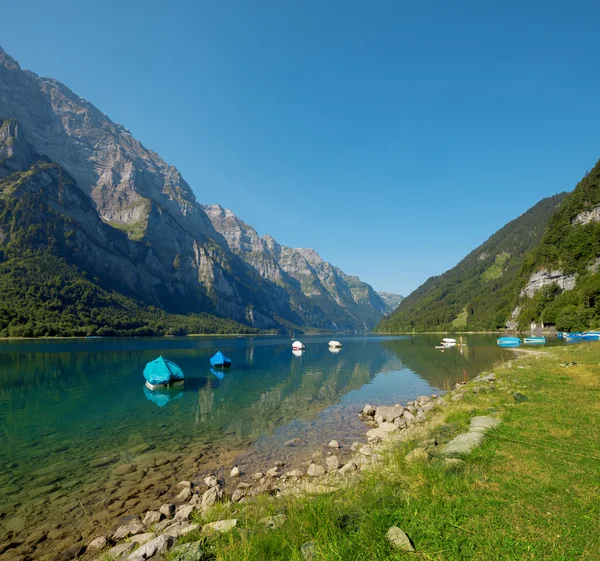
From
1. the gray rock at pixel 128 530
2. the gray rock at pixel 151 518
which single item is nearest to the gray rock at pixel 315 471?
the gray rock at pixel 151 518

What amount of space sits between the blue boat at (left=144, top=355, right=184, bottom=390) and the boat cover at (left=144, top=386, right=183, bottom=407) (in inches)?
44.6

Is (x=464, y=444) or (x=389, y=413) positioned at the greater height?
(x=464, y=444)

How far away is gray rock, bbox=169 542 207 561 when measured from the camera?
21.9ft

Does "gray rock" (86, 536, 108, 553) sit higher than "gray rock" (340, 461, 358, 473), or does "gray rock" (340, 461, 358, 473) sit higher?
"gray rock" (340, 461, 358, 473)

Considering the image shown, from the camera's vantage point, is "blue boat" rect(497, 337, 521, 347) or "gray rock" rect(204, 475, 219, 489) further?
"blue boat" rect(497, 337, 521, 347)

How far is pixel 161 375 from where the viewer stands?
141 feet

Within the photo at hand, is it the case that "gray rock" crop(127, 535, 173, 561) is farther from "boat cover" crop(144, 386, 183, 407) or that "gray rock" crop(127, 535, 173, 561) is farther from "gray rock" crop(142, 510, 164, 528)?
"boat cover" crop(144, 386, 183, 407)

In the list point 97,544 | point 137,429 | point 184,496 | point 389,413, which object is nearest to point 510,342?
point 389,413

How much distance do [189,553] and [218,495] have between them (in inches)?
272

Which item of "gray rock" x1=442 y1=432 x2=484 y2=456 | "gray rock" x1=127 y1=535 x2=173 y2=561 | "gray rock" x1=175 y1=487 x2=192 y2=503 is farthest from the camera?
"gray rock" x1=175 y1=487 x2=192 y2=503

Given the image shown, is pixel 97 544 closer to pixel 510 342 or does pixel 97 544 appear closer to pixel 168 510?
pixel 168 510

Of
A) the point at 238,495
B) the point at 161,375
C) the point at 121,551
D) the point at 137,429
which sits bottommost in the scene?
the point at 137,429

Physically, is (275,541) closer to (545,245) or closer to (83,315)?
(545,245)

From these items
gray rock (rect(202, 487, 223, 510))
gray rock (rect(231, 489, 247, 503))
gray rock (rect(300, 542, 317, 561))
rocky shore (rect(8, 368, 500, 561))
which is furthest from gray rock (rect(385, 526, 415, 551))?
gray rock (rect(202, 487, 223, 510))
